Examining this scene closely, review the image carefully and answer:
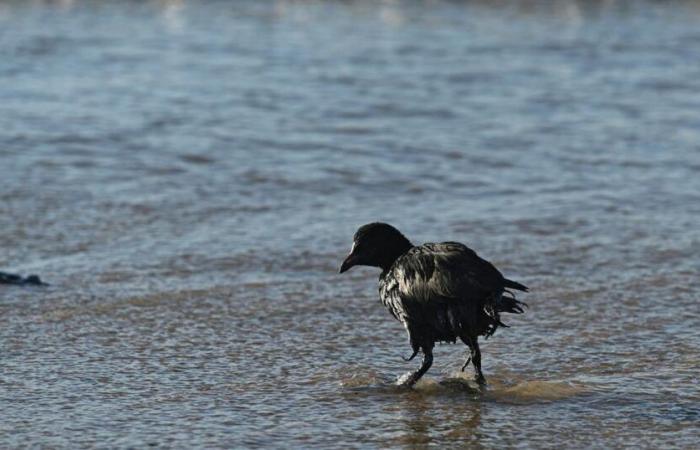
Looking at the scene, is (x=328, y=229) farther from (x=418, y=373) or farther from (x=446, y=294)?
(x=446, y=294)

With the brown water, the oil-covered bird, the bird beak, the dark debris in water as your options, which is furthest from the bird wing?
the dark debris in water

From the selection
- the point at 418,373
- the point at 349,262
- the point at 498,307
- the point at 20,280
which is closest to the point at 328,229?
the point at 20,280

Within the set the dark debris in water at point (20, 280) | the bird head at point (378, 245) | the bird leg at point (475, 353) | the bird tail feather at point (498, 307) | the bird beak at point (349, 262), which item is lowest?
the dark debris in water at point (20, 280)

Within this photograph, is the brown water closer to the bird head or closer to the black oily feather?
the black oily feather

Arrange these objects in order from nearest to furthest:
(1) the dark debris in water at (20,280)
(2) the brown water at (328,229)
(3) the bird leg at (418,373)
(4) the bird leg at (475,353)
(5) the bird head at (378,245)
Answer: (2) the brown water at (328,229) < (4) the bird leg at (475,353) < (3) the bird leg at (418,373) < (5) the bird head at (378,245) < (1) the dark debris in water at (20,280)

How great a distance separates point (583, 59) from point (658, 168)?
7494 millimetres

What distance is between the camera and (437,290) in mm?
6727

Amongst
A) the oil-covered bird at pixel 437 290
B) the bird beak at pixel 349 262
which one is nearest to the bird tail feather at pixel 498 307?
the oil-covered bird at pixel 437 290

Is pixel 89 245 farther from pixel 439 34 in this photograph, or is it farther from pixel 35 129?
pixel 439 34

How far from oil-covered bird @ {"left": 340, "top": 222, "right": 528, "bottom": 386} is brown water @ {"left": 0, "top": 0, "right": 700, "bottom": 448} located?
0.28 meters

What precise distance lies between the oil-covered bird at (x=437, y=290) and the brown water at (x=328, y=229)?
11.0 inches

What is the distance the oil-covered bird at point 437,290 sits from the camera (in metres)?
6.64

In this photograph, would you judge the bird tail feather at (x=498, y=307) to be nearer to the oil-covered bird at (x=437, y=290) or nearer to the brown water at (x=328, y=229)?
the oil-covered bird at (x=437, y=290)

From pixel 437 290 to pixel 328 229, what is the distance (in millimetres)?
3929
